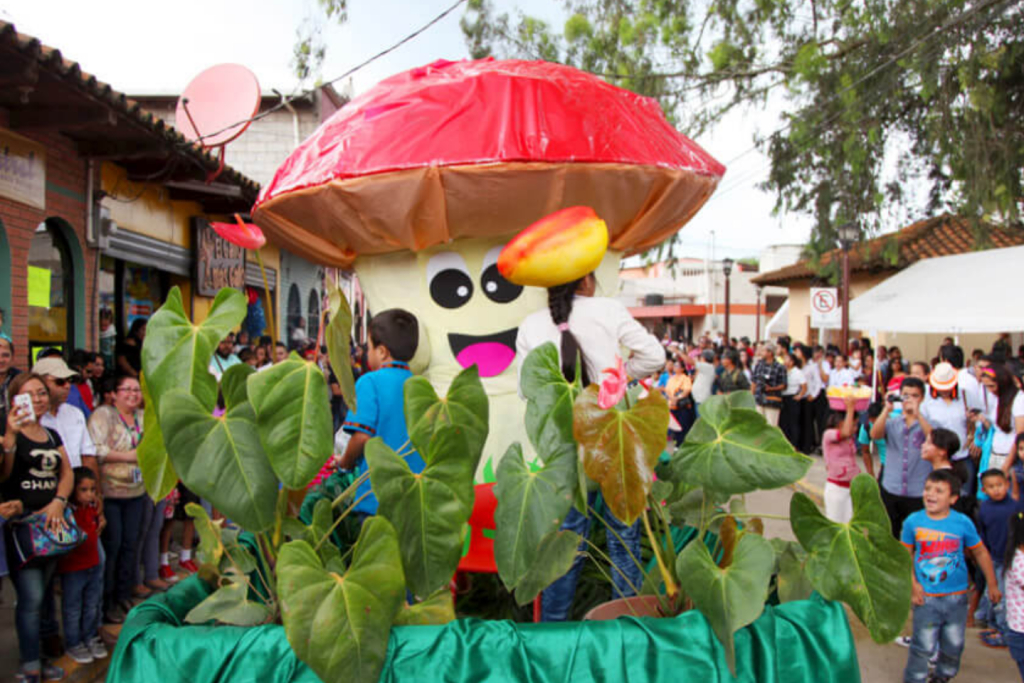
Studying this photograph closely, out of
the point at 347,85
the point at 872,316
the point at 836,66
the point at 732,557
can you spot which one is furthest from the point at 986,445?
the point at 347,85

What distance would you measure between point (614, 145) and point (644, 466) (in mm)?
1792

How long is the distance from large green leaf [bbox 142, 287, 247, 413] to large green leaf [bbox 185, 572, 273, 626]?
0.52 meters

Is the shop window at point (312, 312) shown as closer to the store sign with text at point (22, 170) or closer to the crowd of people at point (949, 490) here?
the store sign with text at point (22, 170)

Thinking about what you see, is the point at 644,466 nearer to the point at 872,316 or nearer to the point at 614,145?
the point at 614,145

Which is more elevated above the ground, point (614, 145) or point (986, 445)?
point (614, 145)

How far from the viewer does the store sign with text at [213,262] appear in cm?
927

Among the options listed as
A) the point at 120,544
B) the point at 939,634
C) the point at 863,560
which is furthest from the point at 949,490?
the point at 120,544

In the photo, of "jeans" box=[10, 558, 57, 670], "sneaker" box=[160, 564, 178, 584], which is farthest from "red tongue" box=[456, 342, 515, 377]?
"sneaker" box=[160, 564, 178, 584]

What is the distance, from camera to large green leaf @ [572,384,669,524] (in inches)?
68.3

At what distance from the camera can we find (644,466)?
1734mm

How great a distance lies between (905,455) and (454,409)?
375cm

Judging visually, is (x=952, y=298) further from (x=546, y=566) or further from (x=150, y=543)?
(x=546, y=566)

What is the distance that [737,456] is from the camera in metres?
1.81

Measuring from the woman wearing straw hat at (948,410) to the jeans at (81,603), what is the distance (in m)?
5.16
